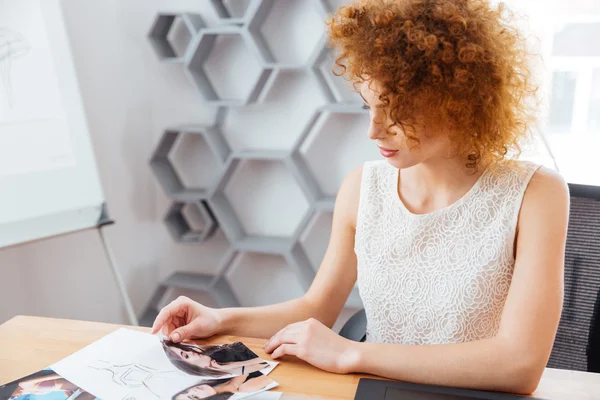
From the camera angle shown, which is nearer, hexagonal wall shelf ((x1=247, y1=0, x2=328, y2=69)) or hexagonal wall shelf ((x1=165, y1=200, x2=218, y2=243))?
hexagonal wall shelf ((x1=247, y1=0, x2=328, y2=69))

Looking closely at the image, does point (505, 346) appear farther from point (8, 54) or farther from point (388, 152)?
point (8, 54)

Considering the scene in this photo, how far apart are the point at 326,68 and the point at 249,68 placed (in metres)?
0.35

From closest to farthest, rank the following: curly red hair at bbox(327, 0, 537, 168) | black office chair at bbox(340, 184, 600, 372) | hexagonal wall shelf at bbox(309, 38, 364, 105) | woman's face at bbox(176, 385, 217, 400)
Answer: woman's face at bbox(176, 385, 217, 400)
curly red hair at bbox(327, 0, 537, 168)
black office chair at bbox(340, 184, 600, 372)
hexagonal wall shelf at bbox(309, 38, 364, 105)

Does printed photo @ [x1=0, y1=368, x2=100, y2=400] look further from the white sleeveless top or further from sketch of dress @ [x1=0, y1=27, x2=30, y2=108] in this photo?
sketch of dress @ [x1=0, y1=27, x2=30, y2=108]

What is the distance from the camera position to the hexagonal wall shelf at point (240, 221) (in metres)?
2.27

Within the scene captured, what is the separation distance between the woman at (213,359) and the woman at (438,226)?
0.12ft

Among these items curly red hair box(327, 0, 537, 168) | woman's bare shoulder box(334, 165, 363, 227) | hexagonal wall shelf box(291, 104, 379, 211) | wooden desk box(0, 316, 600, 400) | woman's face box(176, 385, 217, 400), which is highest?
hexagonal wall shelf box(291, 104, 379, 211)

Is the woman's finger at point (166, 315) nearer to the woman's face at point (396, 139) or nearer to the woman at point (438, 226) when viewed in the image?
the woman at point (438, 226)

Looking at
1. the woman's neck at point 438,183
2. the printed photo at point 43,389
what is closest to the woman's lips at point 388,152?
the woman's neck at point 438,183

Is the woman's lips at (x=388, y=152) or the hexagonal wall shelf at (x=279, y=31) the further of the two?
the hexagonal wall shelf at (x=279, y=31)

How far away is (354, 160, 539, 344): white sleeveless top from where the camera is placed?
42.4 inches

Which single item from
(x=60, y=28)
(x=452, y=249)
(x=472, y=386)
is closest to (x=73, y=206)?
(x=60, y=28)

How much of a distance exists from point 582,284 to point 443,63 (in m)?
0.57

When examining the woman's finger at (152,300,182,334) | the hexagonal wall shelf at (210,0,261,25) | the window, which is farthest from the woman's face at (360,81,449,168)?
the hexagonal wall shelf at (210,0,261,25)
